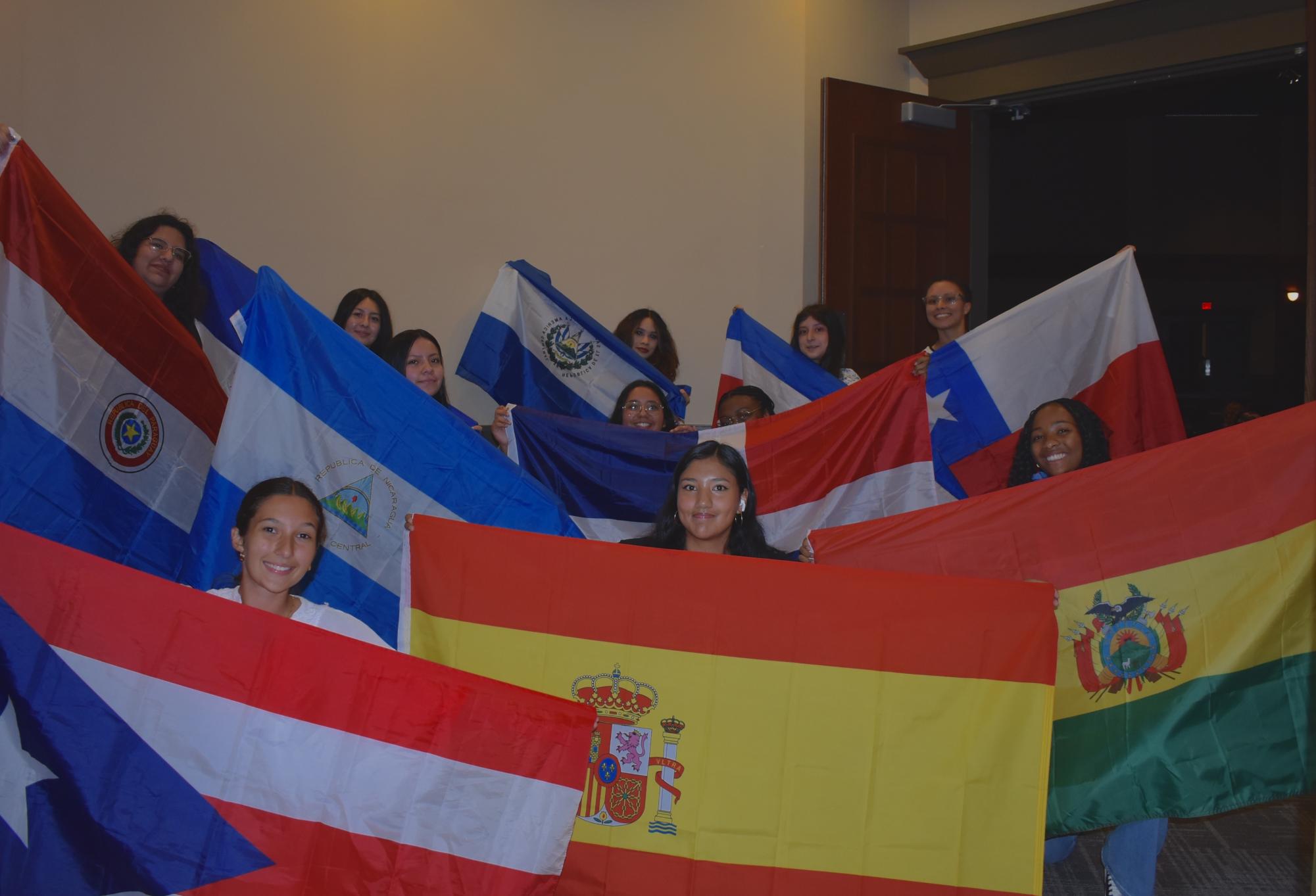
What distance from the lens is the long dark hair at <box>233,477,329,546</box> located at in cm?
253

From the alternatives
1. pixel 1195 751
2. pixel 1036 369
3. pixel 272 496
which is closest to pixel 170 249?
pixel 272 496

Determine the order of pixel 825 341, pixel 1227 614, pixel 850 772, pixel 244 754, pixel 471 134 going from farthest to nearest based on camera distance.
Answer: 1. pixel 471 134
2. pixel 825 341
3. pixel 1227 614
4. pixel 850 772
5. pixel 244 754

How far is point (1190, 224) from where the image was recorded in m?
10.4

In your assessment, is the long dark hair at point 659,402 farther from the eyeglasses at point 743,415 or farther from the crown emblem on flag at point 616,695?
the crown emblem on flag at point 616,695

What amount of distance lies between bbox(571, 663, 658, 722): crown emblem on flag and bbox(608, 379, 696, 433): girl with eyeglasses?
1.93 m

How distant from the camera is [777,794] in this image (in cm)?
226

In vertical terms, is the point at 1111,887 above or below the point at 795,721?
below

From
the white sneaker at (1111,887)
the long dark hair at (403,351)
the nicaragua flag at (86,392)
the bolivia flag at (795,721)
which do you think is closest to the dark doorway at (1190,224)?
the long dark hair at (403,351)

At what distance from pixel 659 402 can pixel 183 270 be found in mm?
1672

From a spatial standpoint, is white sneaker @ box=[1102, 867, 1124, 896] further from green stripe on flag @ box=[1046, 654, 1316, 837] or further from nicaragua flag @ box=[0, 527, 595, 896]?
nicaragua flag @ box=[0, 527, 595, 896]

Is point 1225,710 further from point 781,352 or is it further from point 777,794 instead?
point 781,352

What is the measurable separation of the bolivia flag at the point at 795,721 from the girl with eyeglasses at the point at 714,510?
1.43ft

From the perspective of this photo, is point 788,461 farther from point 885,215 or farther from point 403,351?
point 885,215

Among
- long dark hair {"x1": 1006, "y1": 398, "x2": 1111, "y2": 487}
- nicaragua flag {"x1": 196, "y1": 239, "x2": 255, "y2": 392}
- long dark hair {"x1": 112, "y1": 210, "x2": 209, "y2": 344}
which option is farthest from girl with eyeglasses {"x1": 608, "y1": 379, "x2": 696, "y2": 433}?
long dark hair {"x1": 112, "y1": 210, "x2": 209, "y2": 344}
